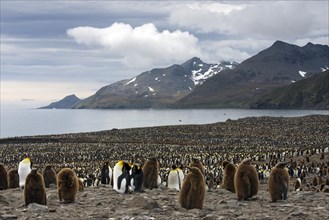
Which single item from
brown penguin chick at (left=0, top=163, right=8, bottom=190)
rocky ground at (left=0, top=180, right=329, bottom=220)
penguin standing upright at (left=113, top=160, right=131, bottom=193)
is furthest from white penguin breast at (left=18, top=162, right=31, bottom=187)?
penguin standing upright at (left=113, top=160, right=131, bottom=193)

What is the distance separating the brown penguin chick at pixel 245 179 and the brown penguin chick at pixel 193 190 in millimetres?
1569

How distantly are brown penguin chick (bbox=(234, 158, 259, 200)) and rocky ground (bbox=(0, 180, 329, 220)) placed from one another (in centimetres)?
23

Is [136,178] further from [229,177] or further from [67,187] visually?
[229,177]

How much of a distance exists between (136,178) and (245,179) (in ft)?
10.8

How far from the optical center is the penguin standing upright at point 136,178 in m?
13.1

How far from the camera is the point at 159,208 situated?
34.3 feet

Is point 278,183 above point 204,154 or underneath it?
above

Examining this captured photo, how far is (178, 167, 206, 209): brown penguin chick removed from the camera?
33.3ft

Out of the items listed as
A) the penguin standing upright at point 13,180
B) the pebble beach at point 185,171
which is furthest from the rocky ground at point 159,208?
the penguin standing upright at point 13,180

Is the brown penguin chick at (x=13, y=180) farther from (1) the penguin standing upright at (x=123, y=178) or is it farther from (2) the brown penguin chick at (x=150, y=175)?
(2) the brown penguin chick at (x=150, y=175)

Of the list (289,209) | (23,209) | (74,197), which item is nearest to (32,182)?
(23,209)

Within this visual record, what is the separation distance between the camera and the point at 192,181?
400 inches

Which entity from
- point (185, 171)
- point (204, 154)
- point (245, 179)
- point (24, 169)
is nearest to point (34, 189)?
point (24, 169)

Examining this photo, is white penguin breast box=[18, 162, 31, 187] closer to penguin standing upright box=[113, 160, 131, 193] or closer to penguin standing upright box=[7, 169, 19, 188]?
penguin standing upright box=[7, 169, 19, 188]
